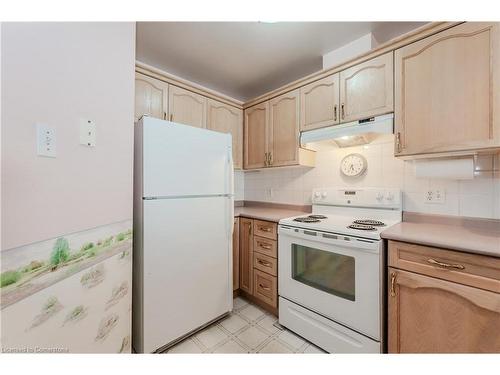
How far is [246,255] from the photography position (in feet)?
7.00

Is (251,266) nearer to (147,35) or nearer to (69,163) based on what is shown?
(69,163)

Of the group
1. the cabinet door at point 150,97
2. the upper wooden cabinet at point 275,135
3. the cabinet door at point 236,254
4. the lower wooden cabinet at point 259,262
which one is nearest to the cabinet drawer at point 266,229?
the lower wooden cabinet at point 259,262

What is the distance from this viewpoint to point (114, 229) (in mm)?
1027

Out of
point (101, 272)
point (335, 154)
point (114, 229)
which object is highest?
point (335, 154)

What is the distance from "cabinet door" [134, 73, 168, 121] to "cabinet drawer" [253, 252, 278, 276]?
62.3 inches

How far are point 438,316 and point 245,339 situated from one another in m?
1.25

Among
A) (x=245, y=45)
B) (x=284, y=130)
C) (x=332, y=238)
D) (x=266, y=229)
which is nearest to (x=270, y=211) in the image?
(x=266, y=229)

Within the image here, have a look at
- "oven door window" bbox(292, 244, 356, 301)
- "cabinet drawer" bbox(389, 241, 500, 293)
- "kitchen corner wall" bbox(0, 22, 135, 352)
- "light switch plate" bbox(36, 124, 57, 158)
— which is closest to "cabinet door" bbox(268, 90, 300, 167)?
"oven door window" bbox(292, 244, 356, 301)

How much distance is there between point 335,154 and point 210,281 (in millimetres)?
1649

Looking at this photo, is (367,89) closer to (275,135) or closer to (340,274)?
(275,135)

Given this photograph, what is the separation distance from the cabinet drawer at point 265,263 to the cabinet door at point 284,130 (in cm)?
94

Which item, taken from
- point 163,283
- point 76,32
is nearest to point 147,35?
point 76,32

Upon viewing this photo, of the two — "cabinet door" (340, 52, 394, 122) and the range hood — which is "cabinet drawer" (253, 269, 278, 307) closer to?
the range hood

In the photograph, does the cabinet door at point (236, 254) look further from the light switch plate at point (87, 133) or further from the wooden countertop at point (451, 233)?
the light switch plate at point (87, 133)
